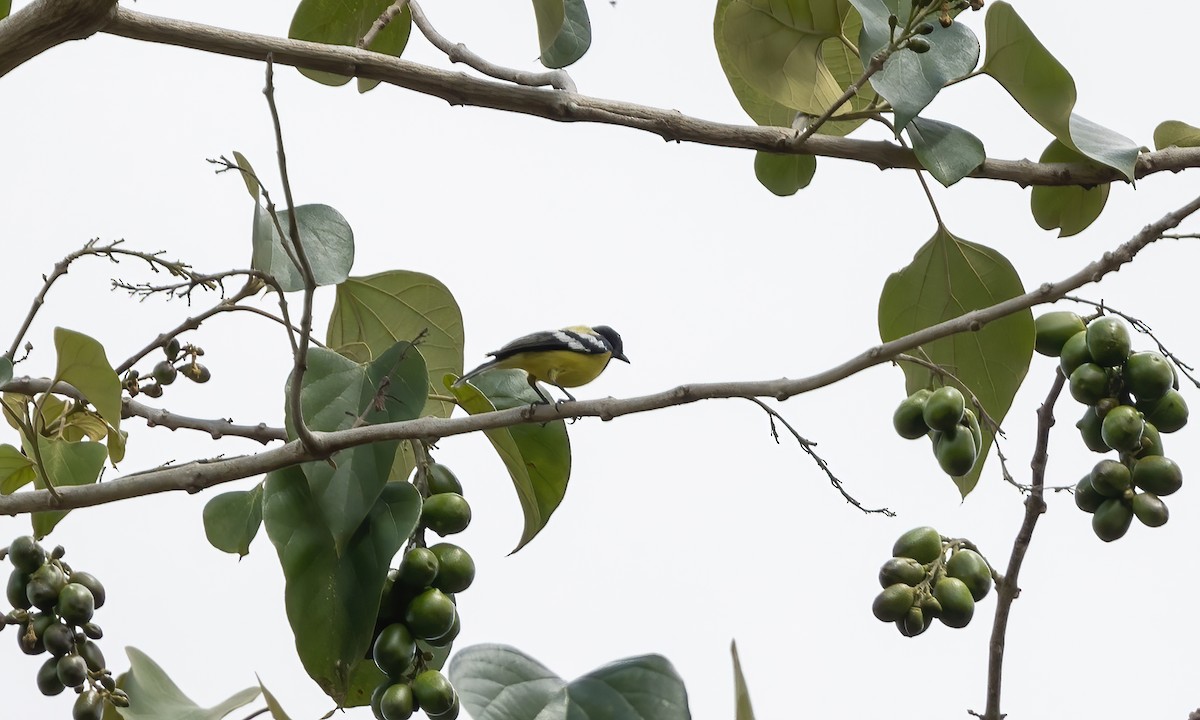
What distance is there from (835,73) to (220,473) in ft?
2.53

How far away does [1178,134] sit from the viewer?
112 centimetres

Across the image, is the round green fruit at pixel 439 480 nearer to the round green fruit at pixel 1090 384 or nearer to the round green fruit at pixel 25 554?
the round green fruit at pixel 25 554

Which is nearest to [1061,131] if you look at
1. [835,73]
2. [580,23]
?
[835,73]

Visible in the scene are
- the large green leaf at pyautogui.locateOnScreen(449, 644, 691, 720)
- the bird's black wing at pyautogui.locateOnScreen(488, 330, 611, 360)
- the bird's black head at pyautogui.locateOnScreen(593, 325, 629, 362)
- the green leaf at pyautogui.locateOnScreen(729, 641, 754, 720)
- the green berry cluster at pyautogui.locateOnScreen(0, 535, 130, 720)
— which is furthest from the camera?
the bird's black head at pyautogui.locateOnScreen(593, 325, 629, 362)

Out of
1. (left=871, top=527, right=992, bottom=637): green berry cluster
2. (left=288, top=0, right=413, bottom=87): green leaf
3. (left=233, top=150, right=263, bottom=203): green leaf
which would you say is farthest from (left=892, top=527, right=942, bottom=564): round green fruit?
(left=288, top=0, right=413, bottom=87): green leaf

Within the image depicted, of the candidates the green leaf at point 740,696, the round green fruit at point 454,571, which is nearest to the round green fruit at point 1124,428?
the green leaf at point 740,696

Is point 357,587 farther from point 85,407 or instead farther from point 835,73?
point 835,73

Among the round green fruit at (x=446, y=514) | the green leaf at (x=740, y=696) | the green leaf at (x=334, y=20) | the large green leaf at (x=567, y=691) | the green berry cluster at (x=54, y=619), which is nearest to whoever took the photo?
the green leaf at (x=740, y=696)

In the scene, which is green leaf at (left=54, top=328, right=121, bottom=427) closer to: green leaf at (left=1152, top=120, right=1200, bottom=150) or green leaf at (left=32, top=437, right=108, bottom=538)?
green leaf at (left=32, top=437, right=108, bottom=538)

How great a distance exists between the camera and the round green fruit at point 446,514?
2.94 feet

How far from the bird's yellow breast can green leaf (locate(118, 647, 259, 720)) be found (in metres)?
0.47

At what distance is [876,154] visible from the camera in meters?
1.00

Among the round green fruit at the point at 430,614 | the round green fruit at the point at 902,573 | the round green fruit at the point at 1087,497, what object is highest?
the round green fruit at the point at 1087,497

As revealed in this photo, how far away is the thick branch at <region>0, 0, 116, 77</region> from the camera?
0.74 meters
